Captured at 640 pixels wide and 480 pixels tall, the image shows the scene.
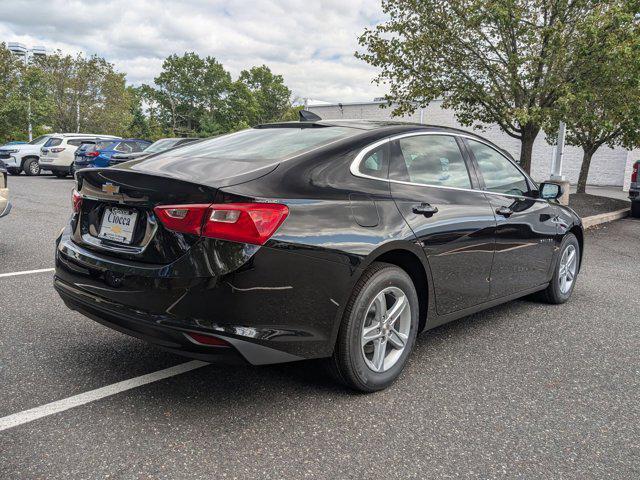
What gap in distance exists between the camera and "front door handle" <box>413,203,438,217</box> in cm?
342

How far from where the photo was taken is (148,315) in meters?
2.79

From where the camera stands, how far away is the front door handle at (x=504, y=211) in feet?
13.9

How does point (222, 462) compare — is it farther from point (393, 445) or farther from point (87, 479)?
point (393, 445)

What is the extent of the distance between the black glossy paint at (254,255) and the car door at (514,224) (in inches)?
32.2

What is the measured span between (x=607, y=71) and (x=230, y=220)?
37.5 ft

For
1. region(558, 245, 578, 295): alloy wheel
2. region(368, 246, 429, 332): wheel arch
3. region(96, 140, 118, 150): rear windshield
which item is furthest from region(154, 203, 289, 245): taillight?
region(96, 140, 118, 150): rear windshield

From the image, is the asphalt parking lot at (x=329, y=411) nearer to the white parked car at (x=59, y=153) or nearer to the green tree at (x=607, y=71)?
the green tree at (x=607, y=71)

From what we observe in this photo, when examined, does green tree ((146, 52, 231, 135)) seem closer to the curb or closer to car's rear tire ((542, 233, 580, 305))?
the curb

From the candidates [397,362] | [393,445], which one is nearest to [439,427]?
[393,445]

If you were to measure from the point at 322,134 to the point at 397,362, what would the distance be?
4.83 feet

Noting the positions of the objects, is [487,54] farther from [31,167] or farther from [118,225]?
[31,167]

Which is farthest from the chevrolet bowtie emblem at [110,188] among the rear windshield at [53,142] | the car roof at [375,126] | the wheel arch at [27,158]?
the wheel arch at [27,158]

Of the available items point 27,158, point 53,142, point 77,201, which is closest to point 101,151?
point 53,142

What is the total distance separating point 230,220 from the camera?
2662 millimetres
